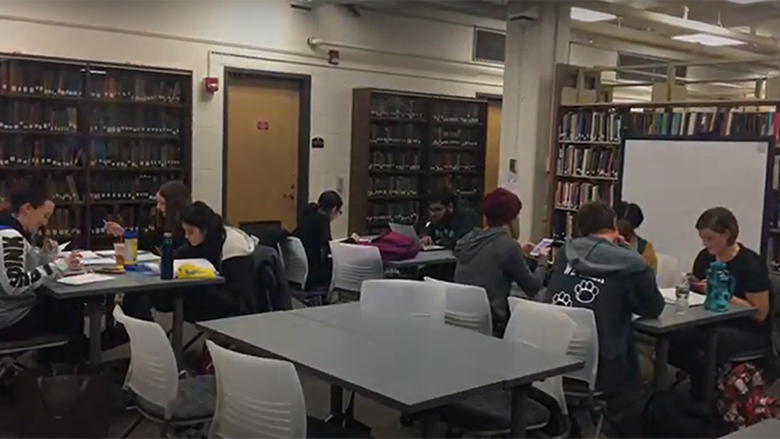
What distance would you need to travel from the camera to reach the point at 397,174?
9250 millimetres

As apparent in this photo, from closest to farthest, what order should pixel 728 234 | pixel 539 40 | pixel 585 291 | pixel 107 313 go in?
pixel 585 291 < pixel 728 234 < pixel 107 313 < pixel 539 40

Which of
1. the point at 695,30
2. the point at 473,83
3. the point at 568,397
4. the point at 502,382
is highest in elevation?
the point at 695,30

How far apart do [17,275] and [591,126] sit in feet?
17.3

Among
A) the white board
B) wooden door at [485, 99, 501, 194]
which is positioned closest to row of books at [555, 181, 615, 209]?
the white board

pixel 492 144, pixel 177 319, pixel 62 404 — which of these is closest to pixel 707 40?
pixel 492 144

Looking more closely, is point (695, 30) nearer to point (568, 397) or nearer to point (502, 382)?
point (568, 397)

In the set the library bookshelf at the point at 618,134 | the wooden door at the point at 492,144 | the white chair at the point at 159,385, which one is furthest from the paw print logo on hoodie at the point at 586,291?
the wooden door at the point at 492,144

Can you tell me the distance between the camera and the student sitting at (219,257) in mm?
4547

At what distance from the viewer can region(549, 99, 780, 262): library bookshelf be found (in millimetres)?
6062

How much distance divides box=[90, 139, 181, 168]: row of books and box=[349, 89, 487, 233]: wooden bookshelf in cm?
226

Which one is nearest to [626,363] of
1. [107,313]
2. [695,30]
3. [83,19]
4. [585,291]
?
[585,291]

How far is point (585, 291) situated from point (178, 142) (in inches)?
198

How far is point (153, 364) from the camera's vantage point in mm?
2934

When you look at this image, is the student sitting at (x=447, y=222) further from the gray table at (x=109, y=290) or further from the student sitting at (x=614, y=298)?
the student sitting at (x=614, y=298)
